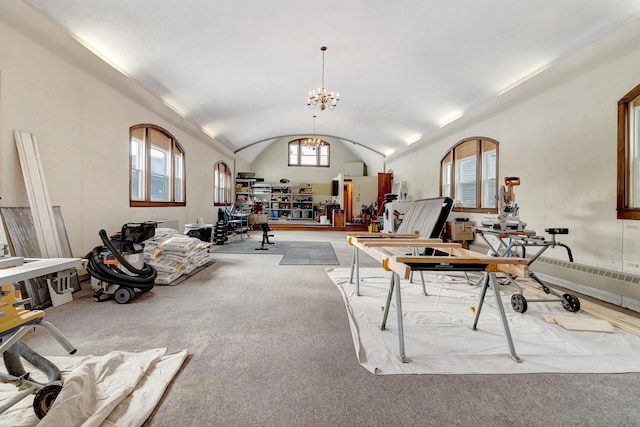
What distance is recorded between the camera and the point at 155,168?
616 cm

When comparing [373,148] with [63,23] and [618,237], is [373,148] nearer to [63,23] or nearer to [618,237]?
[618,237]

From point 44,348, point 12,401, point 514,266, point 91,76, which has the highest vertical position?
point 91,76

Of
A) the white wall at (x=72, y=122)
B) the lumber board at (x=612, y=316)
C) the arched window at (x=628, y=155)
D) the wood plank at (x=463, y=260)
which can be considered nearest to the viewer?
the wood plank at (x=463, y=260)

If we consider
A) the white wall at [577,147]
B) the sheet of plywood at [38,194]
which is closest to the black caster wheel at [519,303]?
the white wall at [577,147]

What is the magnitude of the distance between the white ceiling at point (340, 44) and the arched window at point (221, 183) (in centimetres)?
302

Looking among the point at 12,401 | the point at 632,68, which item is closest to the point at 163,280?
the point at 12,401

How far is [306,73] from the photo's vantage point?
20.1 feet

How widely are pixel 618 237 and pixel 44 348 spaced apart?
571 centimetres

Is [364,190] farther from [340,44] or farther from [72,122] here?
[72,122]

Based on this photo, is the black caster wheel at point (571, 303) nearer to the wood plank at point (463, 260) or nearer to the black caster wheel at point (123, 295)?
the wood plank at point (463, 260)

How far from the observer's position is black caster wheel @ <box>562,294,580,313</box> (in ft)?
9.07

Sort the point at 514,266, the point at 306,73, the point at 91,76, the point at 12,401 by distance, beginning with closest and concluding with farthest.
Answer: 1. the point at 12,401
2. the point at 514,266
3. the point at 91,76
4. the point at 306,73

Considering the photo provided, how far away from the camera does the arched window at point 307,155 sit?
15398mm

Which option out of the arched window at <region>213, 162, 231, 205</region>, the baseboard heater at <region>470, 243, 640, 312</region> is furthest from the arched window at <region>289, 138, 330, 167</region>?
the baseboard heater at <region>470, 243, 640, 312</region>
